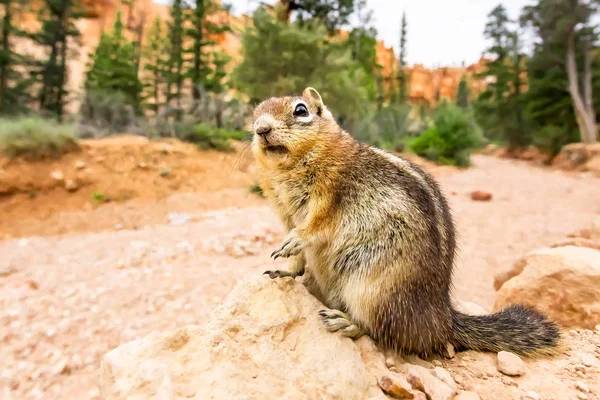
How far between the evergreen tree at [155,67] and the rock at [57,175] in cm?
836

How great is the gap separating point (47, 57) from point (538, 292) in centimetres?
1647

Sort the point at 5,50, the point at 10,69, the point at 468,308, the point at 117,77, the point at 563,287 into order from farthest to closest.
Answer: the point at 117,77 → the point at 10,69 → the point at 5,50 → the point at 468,308 → the point at 563,287

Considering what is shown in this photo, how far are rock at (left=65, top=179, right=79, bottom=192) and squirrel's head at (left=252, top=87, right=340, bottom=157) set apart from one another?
22.4ft

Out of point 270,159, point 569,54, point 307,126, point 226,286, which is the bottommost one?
point 226,286

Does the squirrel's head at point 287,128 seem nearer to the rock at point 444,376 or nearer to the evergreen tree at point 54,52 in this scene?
the rock at point 444,376

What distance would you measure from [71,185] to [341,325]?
24.3 ft

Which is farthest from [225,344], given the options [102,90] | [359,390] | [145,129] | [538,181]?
[102,90]

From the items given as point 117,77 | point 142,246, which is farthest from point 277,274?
point 117,77

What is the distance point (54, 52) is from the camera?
40.7 feet

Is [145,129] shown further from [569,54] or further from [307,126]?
[569,54]

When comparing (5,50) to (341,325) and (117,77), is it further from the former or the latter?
(341,325)

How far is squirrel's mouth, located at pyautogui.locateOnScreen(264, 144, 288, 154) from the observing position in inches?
67.3

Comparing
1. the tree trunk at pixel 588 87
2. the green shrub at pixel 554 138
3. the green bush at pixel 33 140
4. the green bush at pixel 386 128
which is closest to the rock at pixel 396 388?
the green bush at pixel 33 140

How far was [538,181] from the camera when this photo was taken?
10141 mm
